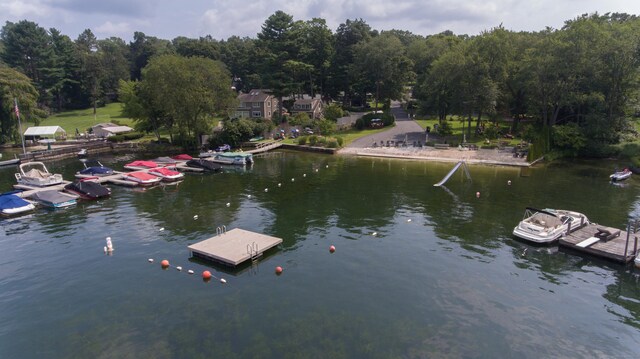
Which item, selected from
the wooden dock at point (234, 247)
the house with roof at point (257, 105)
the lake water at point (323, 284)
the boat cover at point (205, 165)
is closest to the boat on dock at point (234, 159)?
the boat cover at point (205, 165)

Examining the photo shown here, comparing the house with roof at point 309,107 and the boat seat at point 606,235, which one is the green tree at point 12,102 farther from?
the boat seat at point 606,235

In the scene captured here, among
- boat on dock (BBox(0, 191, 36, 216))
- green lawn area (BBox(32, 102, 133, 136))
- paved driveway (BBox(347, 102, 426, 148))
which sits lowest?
boat on dock (BBox(0, 191, 36, 216))

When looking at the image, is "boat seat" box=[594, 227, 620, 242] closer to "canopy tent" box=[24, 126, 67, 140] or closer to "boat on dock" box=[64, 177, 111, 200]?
"boat on dock" box=[64, 177, 111, 200]


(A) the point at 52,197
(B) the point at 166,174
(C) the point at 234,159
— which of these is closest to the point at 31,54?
(C) the point at 234,159

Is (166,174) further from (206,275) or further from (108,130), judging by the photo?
(108,130)

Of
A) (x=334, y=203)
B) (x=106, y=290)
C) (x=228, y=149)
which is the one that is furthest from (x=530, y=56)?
(x=106, y=290)

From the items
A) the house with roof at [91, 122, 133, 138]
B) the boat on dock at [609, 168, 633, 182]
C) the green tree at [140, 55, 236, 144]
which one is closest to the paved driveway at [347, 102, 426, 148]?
the green tree at [140, 55, 236, 144]

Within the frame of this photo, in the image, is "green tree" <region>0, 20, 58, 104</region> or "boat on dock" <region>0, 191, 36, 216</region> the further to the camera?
"green tree" <region>0, 20, 58, 104</region>
